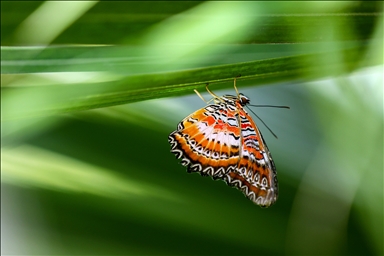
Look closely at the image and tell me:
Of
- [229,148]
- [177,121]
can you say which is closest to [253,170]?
[229,148]

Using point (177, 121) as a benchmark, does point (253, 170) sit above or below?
below

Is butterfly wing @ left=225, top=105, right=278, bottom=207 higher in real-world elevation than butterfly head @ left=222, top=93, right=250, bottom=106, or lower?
lower

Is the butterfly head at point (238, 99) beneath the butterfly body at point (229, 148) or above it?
above

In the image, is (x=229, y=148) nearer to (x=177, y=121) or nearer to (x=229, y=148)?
(x=229, y=148)

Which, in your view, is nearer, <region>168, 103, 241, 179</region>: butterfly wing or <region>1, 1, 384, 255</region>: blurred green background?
<region>1, 1, 384, 255</region>: blurred green background

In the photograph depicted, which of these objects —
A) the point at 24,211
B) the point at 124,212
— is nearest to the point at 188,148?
the point at 124,212

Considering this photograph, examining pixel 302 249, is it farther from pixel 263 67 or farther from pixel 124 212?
pixel 263 67
